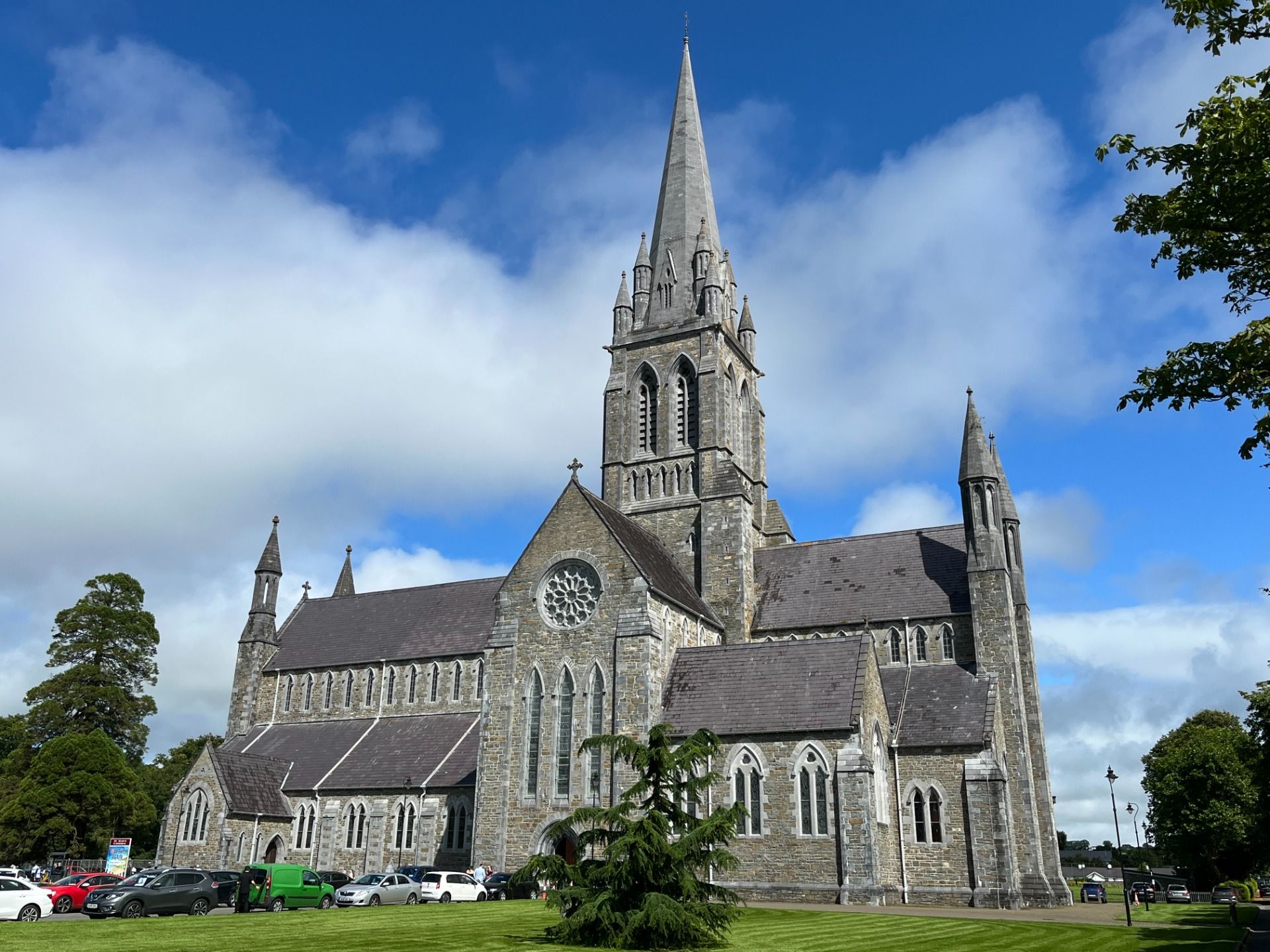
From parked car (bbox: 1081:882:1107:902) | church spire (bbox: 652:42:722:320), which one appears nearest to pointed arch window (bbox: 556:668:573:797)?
church spire (bbox: 652:42:722:320)

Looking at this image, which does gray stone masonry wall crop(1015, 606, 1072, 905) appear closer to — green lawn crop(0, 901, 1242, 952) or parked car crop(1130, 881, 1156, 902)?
parked car crop(1130, 881, 1156, 902)

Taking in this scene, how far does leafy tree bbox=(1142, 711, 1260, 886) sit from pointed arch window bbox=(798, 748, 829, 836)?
37.6 m

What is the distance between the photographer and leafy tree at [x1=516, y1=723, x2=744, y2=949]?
1766 cm

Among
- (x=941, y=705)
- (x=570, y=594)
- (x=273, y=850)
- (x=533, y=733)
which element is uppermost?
(x=570, y=594)

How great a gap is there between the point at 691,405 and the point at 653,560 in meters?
10.9

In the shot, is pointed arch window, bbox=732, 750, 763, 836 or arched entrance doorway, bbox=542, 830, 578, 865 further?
arched entrance doorway, bbox=542, 830, 578, 865

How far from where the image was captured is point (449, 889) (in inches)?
1242

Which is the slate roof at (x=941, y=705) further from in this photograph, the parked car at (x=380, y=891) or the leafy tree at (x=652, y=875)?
the leafy tree at (x=652, y=875)

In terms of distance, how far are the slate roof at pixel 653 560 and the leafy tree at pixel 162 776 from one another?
118 ft

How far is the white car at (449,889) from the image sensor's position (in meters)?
31.4

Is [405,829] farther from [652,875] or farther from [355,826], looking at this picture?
[652,875]

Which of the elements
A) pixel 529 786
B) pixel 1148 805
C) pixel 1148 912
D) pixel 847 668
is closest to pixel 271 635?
pixel 529 786

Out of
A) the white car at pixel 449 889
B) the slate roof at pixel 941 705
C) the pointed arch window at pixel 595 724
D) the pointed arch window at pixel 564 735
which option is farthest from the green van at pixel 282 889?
the slate roof at pixel 941 705

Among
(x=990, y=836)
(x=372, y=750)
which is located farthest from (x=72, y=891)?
(x=990, y=836)
